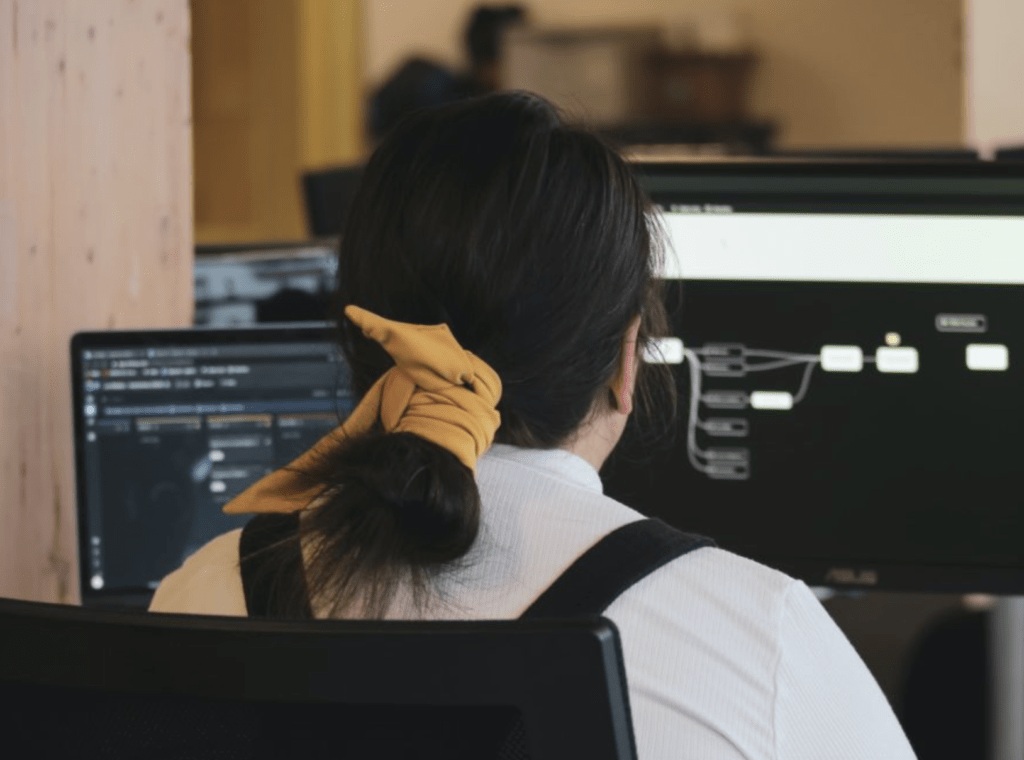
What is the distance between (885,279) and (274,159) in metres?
5.26

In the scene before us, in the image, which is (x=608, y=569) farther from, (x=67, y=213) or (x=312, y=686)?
(x=67, y=213)

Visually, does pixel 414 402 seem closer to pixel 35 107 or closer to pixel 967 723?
pixel 35 107

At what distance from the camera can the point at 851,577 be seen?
1605 millimetres

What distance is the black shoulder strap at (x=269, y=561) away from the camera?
1.01m

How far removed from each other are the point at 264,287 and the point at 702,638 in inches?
48.6

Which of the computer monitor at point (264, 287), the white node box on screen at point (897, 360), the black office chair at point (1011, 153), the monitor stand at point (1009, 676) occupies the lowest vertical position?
the monitor stand at point (1009, 676)

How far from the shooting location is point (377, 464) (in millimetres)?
976

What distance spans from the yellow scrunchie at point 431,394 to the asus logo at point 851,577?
69 centimetres

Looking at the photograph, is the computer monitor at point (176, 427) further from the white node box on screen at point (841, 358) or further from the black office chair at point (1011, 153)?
the black office chair at point (1011, 153)

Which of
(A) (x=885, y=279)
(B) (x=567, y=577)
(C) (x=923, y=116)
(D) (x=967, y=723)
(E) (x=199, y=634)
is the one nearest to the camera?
(E) (x=199, y=634)

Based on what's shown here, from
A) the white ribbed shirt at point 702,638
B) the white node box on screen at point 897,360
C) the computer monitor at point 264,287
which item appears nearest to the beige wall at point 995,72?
the computer monitor at point 264,287

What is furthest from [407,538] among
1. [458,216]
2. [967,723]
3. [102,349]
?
[967,723]

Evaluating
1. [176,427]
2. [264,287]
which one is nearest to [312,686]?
[176,427]

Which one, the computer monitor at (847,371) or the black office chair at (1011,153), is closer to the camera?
the computer monitor at (847,371)
